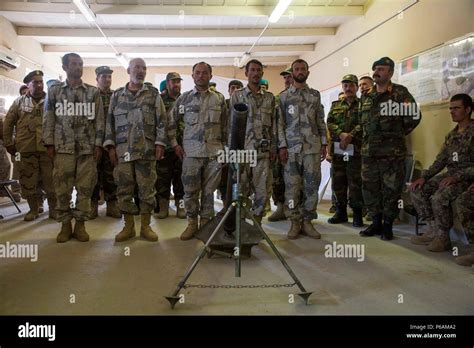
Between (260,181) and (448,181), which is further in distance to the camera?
(260,181)

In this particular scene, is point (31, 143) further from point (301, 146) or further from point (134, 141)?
point (301, 146)

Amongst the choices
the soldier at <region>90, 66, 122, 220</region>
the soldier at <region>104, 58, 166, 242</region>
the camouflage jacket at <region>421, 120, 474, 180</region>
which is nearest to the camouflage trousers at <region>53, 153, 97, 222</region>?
the soldier at <region>104, 58, 166, 242</region>

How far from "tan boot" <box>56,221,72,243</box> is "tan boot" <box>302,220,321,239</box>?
86.9 inches

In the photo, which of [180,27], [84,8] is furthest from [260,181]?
[180,27]

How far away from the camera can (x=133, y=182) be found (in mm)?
3395

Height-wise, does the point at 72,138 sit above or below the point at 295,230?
above

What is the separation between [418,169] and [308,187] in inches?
62.4

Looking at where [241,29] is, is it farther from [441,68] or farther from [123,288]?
[123,288]

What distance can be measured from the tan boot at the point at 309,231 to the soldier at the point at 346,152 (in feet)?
2.59

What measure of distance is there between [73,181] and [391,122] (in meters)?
2.97

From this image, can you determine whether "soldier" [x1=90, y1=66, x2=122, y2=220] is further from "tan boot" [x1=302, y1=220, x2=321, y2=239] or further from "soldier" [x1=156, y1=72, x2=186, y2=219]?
"tan boot" [x1=302, y1=220, x2=321, y2=239]

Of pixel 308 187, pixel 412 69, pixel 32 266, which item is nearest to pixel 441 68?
pixel 412 69

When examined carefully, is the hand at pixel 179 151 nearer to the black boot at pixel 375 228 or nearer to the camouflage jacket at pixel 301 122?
the camouflage jacket at pixel 301 122

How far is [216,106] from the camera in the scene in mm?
3451
